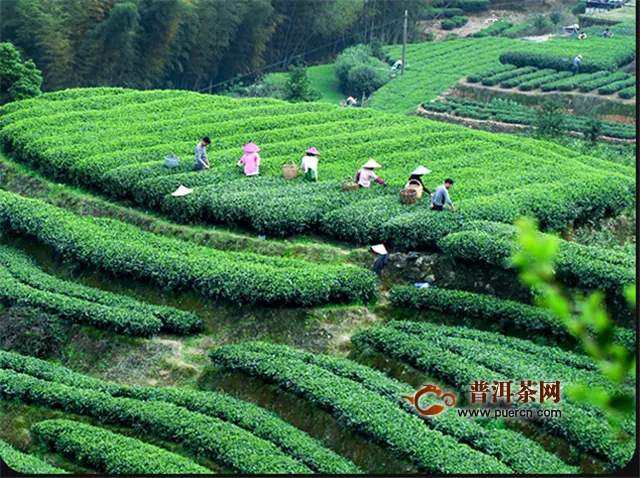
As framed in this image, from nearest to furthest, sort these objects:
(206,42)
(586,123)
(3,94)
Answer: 1. (3,94)
2. (586,123)
3. (206,42)

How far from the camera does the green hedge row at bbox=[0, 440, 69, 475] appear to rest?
37.6 feet

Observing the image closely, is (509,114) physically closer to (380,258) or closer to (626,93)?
(626,93)

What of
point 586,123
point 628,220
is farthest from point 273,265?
point 586,123

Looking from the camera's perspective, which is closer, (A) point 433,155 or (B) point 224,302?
(B) point 224,302

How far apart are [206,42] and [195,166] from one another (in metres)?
16.7

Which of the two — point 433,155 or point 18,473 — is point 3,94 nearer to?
point 433,155

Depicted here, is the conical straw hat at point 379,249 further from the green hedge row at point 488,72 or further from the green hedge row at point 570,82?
the green hedge row at point 488,72

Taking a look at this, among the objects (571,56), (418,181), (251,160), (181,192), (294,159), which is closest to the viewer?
(418,181)

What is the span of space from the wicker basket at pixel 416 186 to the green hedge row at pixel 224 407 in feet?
18.9

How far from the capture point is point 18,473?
1115cm

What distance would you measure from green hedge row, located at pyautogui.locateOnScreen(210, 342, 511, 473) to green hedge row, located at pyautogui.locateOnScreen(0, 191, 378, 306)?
1.23 metres

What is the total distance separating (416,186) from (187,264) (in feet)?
14.5

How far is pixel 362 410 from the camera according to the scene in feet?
40.3

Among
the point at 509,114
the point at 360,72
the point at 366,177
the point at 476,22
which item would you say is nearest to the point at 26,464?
the point at 366,177
